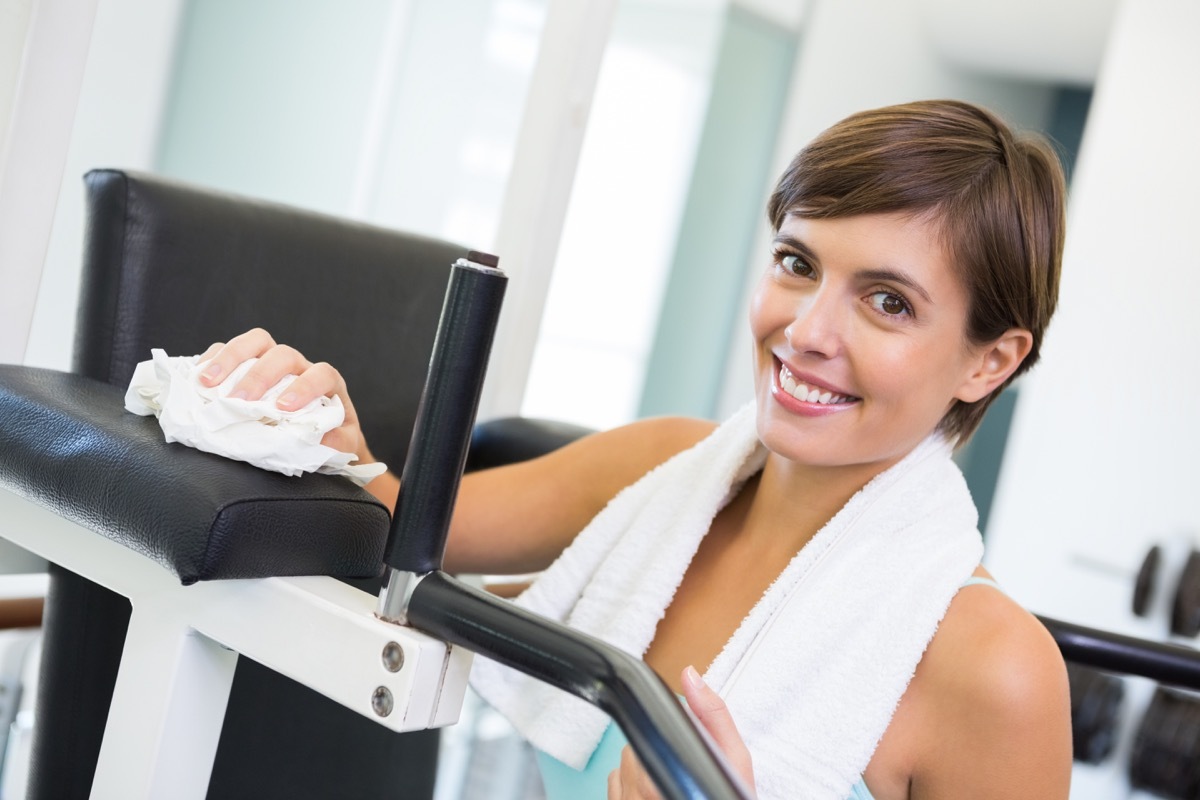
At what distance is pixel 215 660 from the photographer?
68 centimetres

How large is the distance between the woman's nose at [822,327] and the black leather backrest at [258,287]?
41cm

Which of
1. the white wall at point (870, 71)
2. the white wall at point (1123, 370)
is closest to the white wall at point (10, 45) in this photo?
the white wall at point (1123, 370)

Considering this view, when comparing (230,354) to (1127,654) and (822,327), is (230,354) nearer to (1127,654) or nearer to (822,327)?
(822,327)

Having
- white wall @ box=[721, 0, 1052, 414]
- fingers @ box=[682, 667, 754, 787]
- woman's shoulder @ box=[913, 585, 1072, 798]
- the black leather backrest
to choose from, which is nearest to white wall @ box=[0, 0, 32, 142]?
the black leather backrest

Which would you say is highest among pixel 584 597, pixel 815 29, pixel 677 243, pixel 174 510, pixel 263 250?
pixel 815 29

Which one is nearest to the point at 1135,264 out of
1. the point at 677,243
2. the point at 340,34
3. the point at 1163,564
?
the point at 1163,564

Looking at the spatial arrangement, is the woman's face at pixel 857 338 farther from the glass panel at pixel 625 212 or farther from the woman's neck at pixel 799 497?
the glass panel at pixel 625 212

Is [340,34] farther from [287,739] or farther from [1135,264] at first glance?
[1135,264]

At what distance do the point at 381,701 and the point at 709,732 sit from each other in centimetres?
20

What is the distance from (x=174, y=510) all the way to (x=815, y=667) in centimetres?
52

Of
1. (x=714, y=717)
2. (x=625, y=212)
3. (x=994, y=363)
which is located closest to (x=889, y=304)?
(x=994, y=363)

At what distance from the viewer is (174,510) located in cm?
59

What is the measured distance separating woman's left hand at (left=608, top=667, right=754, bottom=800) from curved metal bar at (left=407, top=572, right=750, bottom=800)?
105mm

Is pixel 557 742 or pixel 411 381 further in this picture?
pixel 411 381
